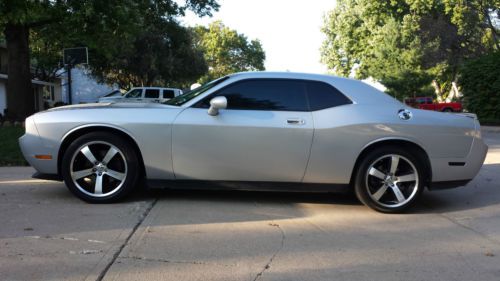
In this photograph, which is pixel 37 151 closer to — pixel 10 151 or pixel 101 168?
pixel 101 168

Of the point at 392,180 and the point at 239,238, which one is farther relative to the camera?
the point at 392,180

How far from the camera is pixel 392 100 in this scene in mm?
5863

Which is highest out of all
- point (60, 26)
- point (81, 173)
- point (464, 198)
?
point (60, 26)

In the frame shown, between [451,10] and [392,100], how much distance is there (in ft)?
122

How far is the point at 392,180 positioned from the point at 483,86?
24602mm

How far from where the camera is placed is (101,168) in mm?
5590

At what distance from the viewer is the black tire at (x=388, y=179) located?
5.63m

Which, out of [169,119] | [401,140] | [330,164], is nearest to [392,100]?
[401,140]

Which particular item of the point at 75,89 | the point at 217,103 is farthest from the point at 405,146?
the point at 75,89

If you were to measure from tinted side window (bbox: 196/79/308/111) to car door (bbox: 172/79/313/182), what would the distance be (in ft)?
0.16

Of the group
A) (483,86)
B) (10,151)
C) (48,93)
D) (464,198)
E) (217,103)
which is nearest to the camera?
(217,103)

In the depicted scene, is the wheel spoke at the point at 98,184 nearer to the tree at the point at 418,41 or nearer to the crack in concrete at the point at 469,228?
the crack in concrete at the point at 469,228

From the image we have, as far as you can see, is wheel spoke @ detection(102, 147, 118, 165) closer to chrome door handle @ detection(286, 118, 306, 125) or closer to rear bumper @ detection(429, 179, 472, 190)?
chrome door handle @ detection(286, 118, 306, 125)

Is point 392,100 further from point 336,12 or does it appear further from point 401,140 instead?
point 336,12
